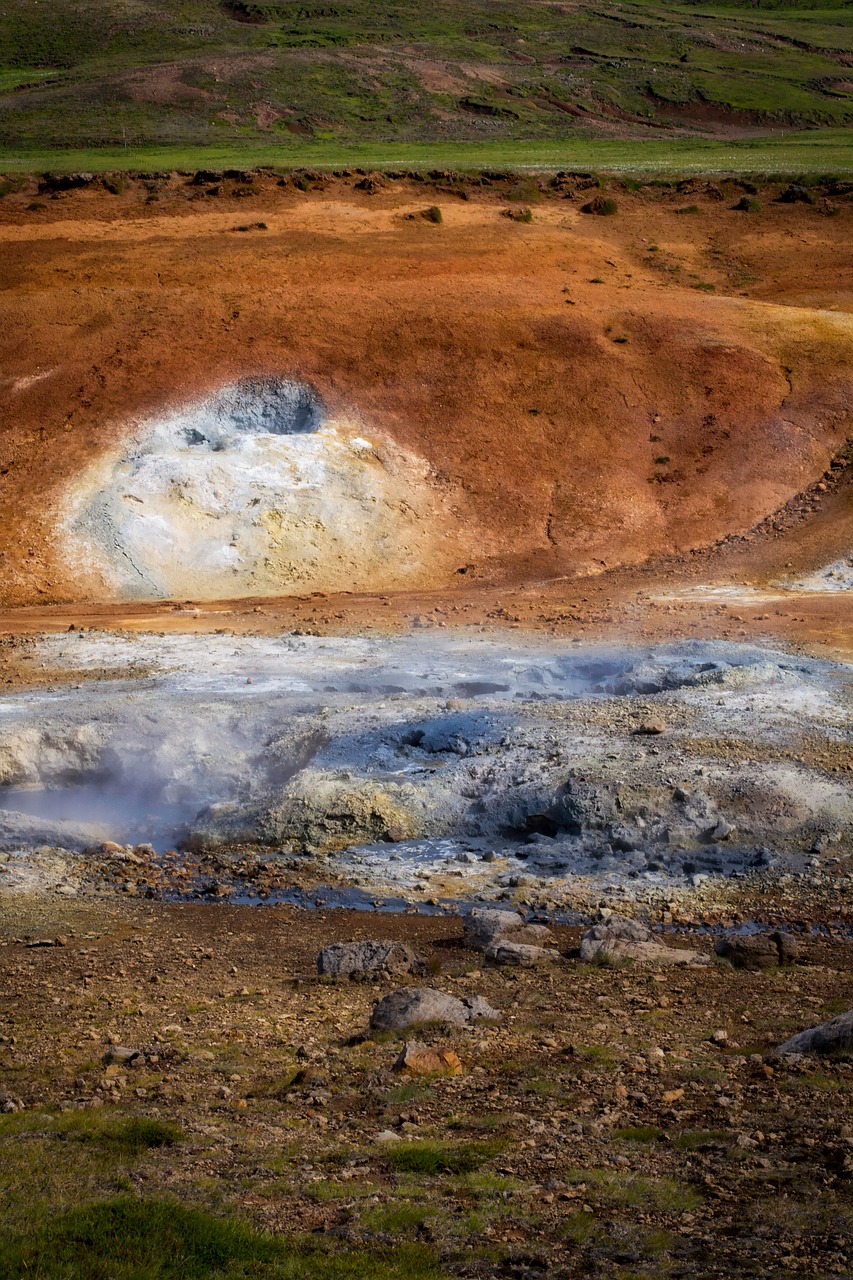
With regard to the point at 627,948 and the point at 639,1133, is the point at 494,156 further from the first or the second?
the point at 639,1133

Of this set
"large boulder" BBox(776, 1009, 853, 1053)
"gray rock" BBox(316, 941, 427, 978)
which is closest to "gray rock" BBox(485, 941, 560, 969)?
"gray rock" BBox(316, 941, 427, 978)

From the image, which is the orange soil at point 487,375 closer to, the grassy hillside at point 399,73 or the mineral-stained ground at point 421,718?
the mineral-stained ground at point 421,718

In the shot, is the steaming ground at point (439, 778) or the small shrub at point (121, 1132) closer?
the small shrub at point (121, 1132)

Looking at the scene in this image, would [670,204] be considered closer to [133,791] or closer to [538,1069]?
[133,791]

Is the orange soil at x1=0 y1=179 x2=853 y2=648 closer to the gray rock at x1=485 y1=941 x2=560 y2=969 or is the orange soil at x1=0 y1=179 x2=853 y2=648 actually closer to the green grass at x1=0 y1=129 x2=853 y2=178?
the green grass at x1=0 y1=129 x2=853 y2=178

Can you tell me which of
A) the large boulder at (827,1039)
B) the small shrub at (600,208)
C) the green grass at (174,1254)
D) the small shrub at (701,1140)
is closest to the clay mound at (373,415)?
the small shrub at (600,208)

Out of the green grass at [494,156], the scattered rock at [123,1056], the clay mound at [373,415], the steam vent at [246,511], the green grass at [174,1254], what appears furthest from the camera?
the green grass at [494,156]
